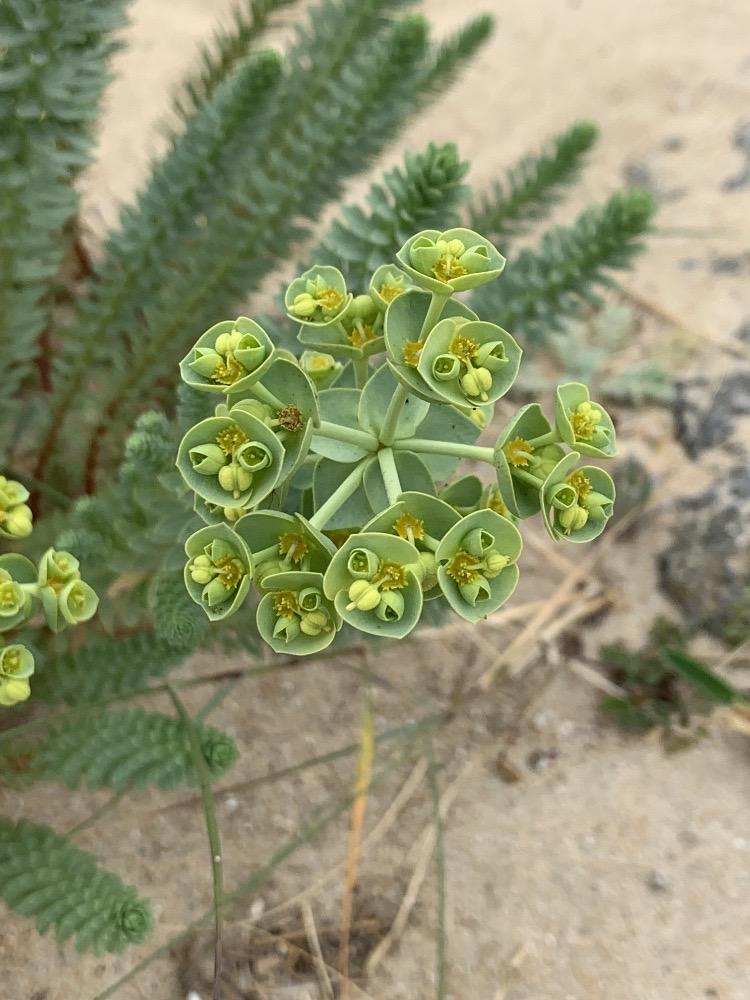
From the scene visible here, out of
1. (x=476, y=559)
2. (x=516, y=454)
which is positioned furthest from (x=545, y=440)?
(x=476, y=559)

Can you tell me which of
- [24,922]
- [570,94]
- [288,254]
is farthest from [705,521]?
[570,94]

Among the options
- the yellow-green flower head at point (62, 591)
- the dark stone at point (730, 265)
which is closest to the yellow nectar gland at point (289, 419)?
the yellow-green flower head at point (62, 591)

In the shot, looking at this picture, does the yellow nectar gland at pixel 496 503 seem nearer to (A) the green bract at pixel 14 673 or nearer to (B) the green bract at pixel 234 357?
(B) the green bract at pixel 234 357

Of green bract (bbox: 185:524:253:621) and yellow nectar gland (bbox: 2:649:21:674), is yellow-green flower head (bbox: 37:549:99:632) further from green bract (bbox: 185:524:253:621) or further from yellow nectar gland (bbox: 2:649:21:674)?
green bract (bbox: 185:524:253:621)

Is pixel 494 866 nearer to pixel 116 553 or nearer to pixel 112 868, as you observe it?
pixel 112 868

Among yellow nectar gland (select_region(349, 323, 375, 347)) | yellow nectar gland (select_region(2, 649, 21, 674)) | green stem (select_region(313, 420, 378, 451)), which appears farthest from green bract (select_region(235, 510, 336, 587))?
yellow nectar gland (select_region(2, 649, 21, 674))

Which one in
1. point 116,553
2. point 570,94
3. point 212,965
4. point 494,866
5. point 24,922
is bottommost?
point 24,922

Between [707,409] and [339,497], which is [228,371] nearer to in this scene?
[339,497]
